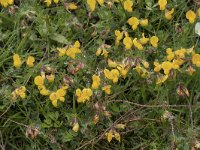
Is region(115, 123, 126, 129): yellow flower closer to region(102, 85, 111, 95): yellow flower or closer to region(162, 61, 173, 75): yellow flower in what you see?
region(102, 85, 111, 95): yellow flower

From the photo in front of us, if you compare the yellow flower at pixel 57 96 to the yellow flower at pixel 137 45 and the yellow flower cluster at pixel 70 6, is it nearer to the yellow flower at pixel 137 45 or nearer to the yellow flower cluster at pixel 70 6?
the yellow flower at pixel 137 45

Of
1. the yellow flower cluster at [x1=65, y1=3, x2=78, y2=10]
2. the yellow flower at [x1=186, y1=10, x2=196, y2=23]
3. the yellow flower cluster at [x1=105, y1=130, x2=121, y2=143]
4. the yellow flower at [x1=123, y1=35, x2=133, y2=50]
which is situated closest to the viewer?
the yellow flower cluster at [x1=105, y1=130, x2=121, y2=143]

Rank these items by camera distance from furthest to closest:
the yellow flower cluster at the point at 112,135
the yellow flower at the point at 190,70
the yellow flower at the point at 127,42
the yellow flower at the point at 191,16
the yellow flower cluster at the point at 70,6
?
the yellow flower cluster at the point at 70,6 < the yellow flower at the point at 191,16 < the yellow flower at the point at 127,42 < the yellow flower at the point at 190,70 < the yellow flower cluster at the point at 112,135

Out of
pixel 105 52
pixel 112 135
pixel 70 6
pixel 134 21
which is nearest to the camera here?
pixel 112 135

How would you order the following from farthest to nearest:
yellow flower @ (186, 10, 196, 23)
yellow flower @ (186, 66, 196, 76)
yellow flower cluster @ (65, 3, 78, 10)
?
yellow flower cluster @ (65, 3, 78, 10) < yellow flower @ (186, 10, 196, 23) < yellow flower @ (186, 66, 196, 76)

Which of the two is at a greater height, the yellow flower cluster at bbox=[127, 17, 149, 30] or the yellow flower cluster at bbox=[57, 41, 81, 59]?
the yellow flower cluster at bbox=[127, 17, 149, 30]

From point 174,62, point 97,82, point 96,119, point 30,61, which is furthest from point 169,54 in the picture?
point 30,61

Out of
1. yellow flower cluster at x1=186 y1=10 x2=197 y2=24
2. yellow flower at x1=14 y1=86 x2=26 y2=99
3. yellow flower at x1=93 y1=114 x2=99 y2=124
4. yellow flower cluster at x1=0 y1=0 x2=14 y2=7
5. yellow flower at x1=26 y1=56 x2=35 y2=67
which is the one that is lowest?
yellow flower at x1=93 y1=114 x2=99 y2=124

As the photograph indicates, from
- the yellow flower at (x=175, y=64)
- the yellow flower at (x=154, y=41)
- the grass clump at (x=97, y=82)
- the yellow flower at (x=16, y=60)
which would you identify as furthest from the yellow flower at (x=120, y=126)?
the yellow flower at (x=16, y=60)

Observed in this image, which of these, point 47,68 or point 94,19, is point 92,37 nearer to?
point 94,19

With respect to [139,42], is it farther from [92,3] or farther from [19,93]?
[19,93]

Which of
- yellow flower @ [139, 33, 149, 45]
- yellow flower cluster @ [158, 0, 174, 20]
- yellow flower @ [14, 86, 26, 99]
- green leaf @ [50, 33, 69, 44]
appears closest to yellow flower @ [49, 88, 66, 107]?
yellow flower @ [14, 86, 26, 99]
